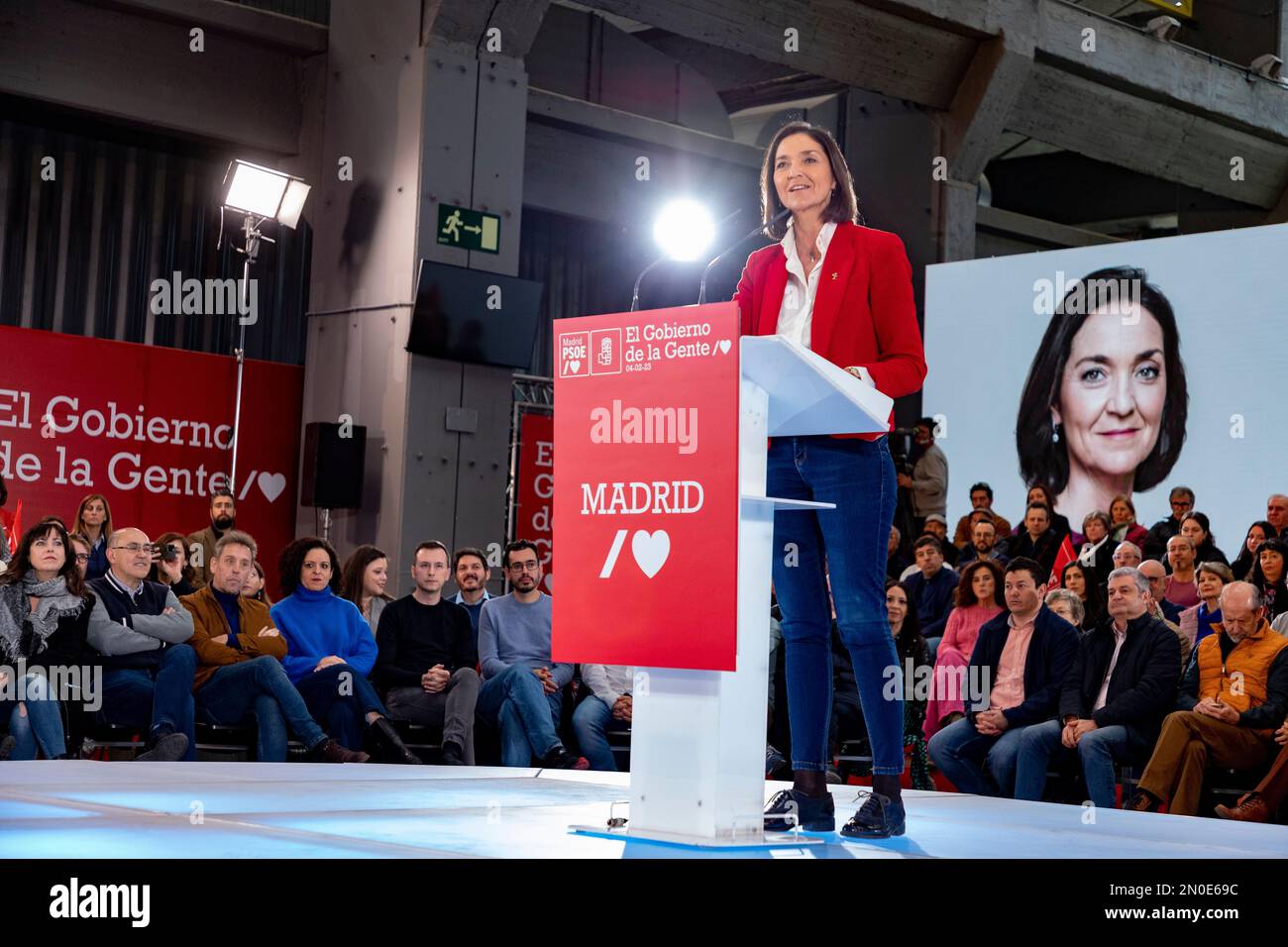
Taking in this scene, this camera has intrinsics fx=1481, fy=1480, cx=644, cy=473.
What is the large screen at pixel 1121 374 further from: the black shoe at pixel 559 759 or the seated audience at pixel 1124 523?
the black shoe at pixel 559 759

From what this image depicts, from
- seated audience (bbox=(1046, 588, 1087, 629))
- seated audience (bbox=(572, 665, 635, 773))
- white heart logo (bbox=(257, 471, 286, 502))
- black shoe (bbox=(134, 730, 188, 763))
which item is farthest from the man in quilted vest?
white heart logo (bbox=(257, 471, 286, 502))

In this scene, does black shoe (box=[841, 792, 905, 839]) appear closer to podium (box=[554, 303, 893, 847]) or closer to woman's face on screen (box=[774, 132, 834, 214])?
podium (box=[554, 303, 893, 847])

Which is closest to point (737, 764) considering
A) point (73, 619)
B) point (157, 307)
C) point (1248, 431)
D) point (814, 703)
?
point (814, 703)

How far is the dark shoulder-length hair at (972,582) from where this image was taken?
20.4 feet

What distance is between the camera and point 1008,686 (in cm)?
571

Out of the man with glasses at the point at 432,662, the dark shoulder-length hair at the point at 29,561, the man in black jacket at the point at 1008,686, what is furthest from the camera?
the man with glasses at the point at 432,662

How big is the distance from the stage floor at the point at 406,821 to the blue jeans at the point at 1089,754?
1.57m

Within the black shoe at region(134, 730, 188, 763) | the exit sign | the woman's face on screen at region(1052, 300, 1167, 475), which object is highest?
the exit sign

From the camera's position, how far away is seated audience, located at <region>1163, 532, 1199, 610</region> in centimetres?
737

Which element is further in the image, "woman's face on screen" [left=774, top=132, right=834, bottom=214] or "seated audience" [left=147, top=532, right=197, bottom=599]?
"seated audience" [left=147, top=532, right=197, bottom=599]

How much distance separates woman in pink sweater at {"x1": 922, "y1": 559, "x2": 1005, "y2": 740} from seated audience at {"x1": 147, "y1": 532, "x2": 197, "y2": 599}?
127 inches

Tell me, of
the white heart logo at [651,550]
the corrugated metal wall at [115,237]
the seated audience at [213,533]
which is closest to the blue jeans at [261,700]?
the seated audience at [213,533]

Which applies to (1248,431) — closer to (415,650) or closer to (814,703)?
(415,650)
